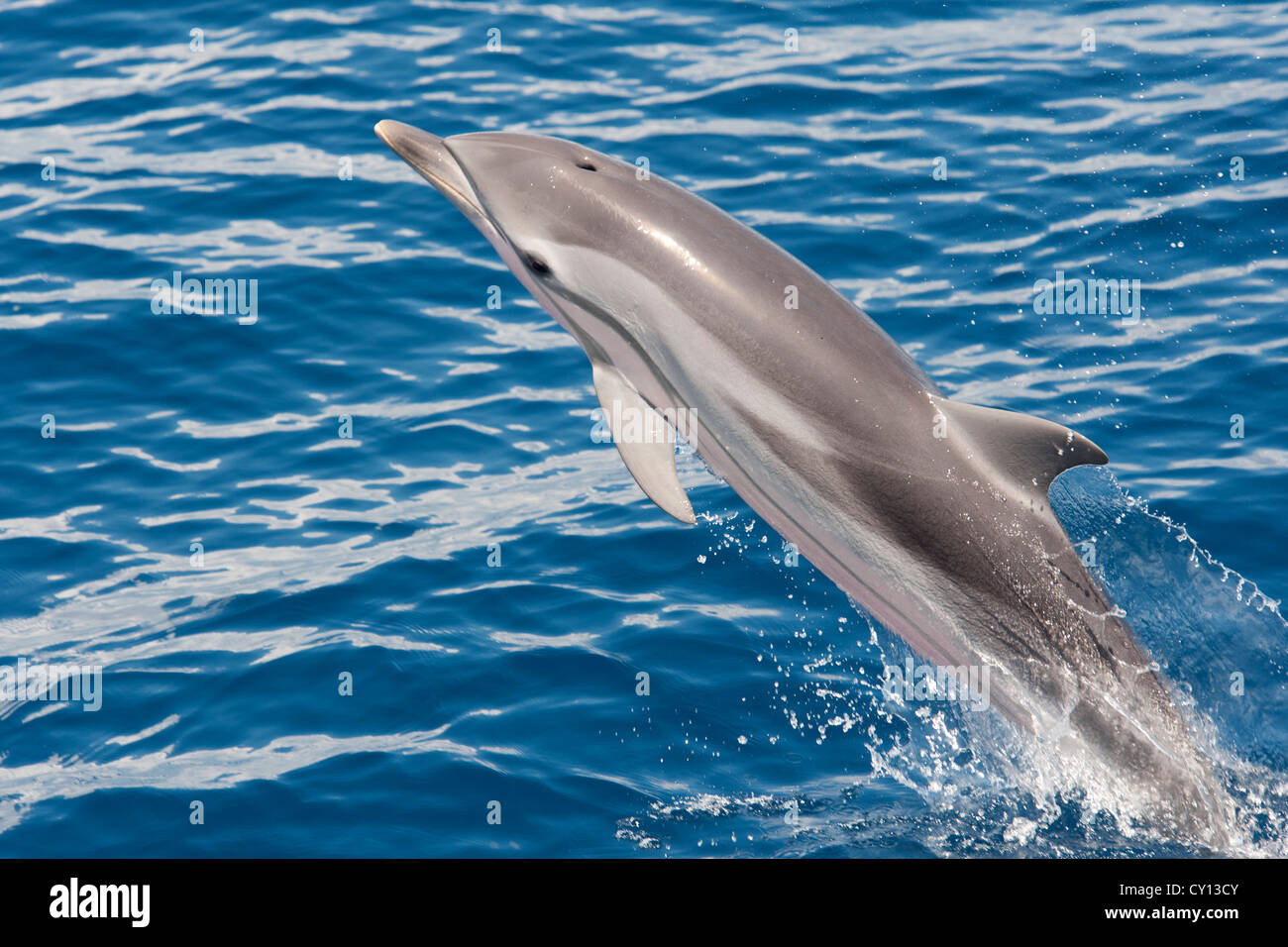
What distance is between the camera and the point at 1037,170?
12742 mm

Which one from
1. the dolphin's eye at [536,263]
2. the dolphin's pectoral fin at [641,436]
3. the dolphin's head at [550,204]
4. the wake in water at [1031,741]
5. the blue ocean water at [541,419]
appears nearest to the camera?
the dolphin's head at [550,204]

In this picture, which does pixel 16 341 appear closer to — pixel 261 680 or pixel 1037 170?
pixel 261 680

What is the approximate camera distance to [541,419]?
10.2 meters

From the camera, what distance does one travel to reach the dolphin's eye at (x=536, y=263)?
242 inches

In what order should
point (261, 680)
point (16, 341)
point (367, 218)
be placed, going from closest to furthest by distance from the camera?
point (261, 680)
point (16, 341)
point (367, 218)

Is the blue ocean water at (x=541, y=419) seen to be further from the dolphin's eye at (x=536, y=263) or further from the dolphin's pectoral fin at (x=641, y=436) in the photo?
the dolphin's eye at (x=536, y=263)

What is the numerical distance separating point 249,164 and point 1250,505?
8.49 m

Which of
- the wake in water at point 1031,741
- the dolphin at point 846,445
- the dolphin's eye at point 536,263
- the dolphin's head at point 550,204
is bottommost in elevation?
the wake in water at point 1031,741

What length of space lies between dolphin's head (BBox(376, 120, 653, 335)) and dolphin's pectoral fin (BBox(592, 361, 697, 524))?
35cm

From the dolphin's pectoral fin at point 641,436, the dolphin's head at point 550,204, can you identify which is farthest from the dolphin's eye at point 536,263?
the dolphin's pectoral fin at point 641,436

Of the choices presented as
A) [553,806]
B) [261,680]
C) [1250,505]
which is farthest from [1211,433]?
[261,680]

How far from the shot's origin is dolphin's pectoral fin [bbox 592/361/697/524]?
20.6 feet

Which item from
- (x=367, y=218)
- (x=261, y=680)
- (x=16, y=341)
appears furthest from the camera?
(x=367, y=218)

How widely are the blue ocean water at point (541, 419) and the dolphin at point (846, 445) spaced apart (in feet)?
1.86
